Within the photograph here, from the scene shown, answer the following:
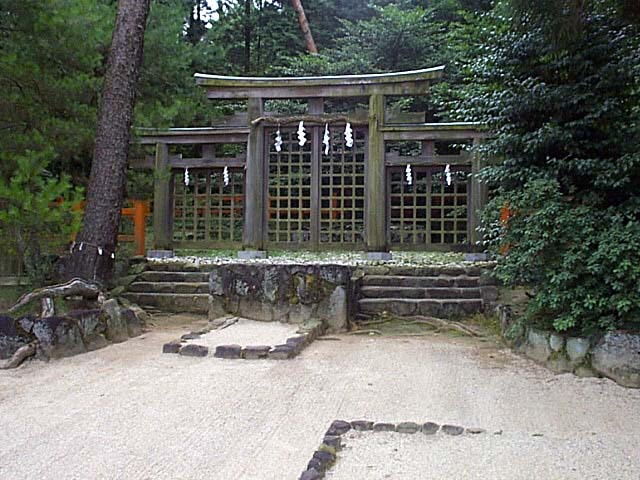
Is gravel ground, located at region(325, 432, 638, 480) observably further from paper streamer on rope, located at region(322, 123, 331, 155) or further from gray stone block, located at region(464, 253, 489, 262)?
paper streamer on rope, located at region(322, 123, 331, 155)

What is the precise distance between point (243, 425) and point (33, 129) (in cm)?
417

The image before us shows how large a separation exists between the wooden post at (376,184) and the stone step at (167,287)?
2.65 m

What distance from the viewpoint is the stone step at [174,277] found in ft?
25.8

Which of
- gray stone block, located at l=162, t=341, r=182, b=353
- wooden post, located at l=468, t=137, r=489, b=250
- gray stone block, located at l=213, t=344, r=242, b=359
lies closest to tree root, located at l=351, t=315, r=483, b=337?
gray stone block, located at l=213, t=344, r=242, b=359

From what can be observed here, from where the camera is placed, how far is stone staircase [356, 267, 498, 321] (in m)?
6.83

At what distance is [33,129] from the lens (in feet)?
19.7

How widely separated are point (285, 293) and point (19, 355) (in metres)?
2.68

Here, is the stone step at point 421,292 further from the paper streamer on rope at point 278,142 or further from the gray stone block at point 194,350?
the paper streamer on rope at point 278,142

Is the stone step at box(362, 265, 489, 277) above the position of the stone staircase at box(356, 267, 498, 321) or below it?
above

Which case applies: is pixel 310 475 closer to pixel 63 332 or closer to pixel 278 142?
pixel 63 332

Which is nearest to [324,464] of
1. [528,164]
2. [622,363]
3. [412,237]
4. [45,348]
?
[622,363]

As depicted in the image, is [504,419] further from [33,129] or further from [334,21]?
[334,21]

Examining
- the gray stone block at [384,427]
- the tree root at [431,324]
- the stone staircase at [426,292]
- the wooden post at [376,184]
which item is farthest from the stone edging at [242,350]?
the wooden post at [376,184]

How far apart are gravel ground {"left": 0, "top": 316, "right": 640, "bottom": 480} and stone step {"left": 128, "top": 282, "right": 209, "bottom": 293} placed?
2376mm
